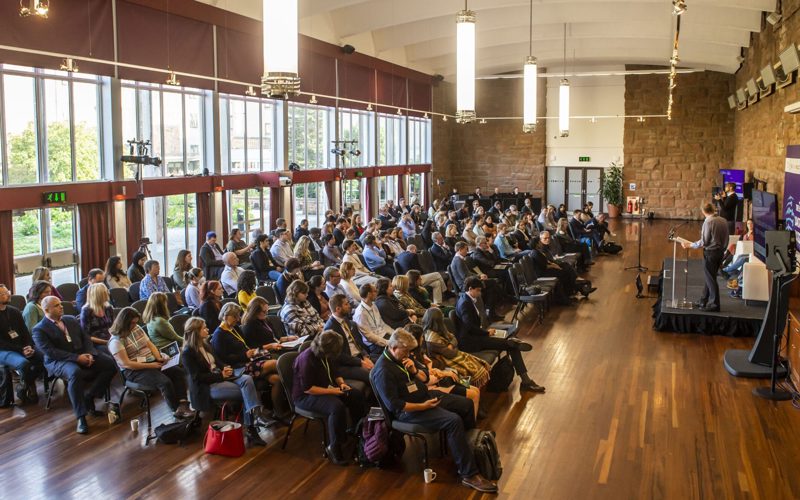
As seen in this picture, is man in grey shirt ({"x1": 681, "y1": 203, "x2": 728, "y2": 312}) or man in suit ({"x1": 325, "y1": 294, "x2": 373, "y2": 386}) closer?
man in suit ({"x1": 325, "y1": 294, "x2": 373, "y2": 386})

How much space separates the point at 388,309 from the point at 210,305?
6.38ft

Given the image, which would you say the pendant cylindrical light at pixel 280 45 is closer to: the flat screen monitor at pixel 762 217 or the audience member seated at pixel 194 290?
the audience member seated at pixel 194 290

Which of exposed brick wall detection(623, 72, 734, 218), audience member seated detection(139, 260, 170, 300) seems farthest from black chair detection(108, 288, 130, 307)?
exposed brick wall detection(623, 72, 734, 218)

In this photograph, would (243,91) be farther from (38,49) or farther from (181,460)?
A: (181,460)

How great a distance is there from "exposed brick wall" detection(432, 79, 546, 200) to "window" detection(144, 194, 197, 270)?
52.5ft

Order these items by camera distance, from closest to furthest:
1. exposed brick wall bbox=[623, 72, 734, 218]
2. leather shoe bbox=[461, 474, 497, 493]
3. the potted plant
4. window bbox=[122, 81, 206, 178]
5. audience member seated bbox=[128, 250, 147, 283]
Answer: leather shoe bbox=[461, 474, 497, 493] < audience member seated bbox=[128, 250, 147, 283] < window bbox=[122, 81, 206, 178] < exposed brick wall bbox=[623, 72, 734, 218] < the potted plant

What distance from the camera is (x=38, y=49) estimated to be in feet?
35.1

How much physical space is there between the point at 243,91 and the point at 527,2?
7.07 meters

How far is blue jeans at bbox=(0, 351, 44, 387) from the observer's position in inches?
286

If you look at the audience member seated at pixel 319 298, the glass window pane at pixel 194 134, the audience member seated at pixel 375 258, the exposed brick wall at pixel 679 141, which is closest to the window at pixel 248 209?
the glass window pane at pixel 194 134

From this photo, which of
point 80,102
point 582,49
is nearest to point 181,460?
point 80,102

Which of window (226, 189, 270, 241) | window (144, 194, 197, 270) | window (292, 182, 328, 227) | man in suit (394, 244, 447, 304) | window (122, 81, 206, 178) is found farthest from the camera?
window (292, 182, 328, 227)

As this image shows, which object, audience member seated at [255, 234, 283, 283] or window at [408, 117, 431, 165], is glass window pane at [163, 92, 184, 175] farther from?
window at [408, 117, 431, 165]

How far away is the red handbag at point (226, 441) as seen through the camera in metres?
6.25
